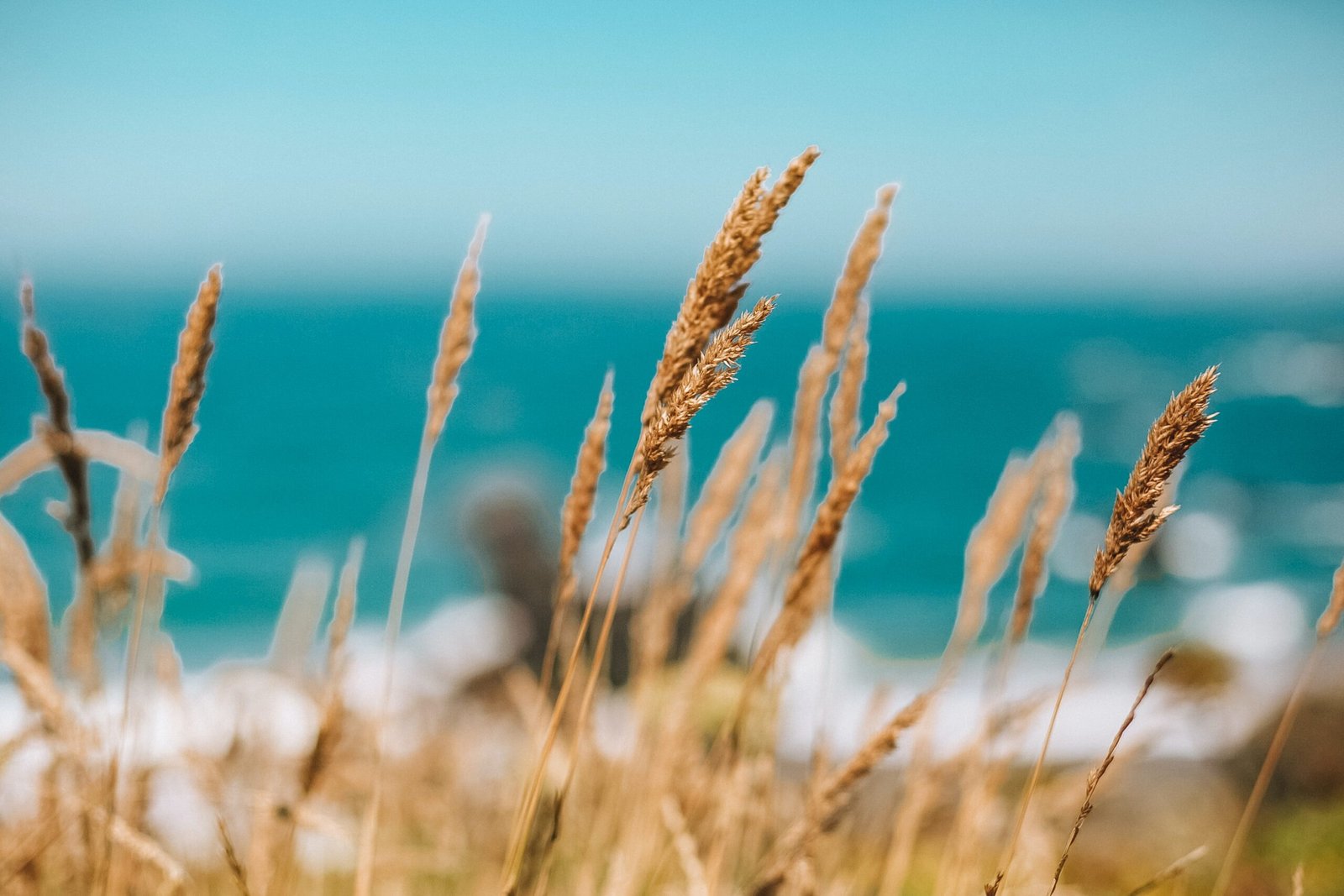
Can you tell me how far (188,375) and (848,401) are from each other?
0.98m

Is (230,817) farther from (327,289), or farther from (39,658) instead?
(327,289)

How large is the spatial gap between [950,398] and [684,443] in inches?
1797

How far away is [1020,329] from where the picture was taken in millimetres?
69062

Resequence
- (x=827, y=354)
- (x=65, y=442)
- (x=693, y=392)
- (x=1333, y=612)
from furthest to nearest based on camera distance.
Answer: (x=827, y=354) < (x=65, y=442) < (x=1333, y=612) < (x=693, y=392)

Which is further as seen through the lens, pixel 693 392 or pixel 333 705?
pixel 333 705

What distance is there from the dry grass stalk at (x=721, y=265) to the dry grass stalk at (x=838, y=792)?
0.53m

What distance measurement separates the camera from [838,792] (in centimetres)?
116

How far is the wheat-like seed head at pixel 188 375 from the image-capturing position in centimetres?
106

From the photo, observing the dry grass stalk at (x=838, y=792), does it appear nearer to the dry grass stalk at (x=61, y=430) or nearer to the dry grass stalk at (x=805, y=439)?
the dry grass stalk at (x=805, y=439)

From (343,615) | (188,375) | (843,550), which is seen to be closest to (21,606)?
(343,615)

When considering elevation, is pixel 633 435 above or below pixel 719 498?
below

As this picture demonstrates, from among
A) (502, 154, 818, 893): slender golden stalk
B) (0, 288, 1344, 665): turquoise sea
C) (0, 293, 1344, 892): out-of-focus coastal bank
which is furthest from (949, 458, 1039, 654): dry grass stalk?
(0, 288, 1344, 665): turquoise sea

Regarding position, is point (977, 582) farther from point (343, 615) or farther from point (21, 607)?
point (21, 607)

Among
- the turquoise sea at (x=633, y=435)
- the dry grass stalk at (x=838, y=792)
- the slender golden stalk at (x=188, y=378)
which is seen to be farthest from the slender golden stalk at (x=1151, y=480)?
the turquoise sea at (x=633, y=435)
